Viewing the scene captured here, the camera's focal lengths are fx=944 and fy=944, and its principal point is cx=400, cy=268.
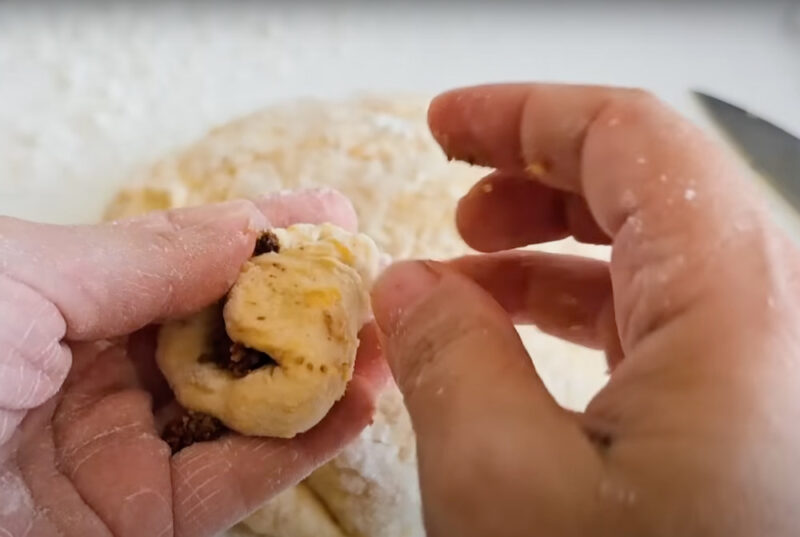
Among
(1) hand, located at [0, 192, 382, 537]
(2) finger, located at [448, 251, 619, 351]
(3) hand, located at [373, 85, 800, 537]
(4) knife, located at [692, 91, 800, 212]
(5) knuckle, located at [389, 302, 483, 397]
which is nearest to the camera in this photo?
(3) hand, located at [373, 85, 800, 537]

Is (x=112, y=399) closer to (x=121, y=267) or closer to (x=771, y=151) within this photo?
(x=121, y=267)

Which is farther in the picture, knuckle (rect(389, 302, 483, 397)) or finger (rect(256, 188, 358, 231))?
finger (rect(256, 188, 358, 231))

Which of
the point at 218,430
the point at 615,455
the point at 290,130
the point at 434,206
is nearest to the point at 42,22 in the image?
the point at 290,130

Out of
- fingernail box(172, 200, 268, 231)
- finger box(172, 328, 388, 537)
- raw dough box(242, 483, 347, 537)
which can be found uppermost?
fingernail box(172, 200, 268, 231)

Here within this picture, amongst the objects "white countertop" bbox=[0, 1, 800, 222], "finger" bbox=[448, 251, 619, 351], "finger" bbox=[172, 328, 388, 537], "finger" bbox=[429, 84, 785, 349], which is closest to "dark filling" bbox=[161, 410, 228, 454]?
"finger" bbox=[172, 328, 388, 537]

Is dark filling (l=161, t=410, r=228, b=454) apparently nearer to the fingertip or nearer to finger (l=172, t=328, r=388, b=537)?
finger (l=172, t=328, r=388, b=537)

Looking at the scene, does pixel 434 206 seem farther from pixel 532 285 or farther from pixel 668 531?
pixel 668 531

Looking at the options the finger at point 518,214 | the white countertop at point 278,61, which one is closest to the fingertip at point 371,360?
the finger at point 518,214
